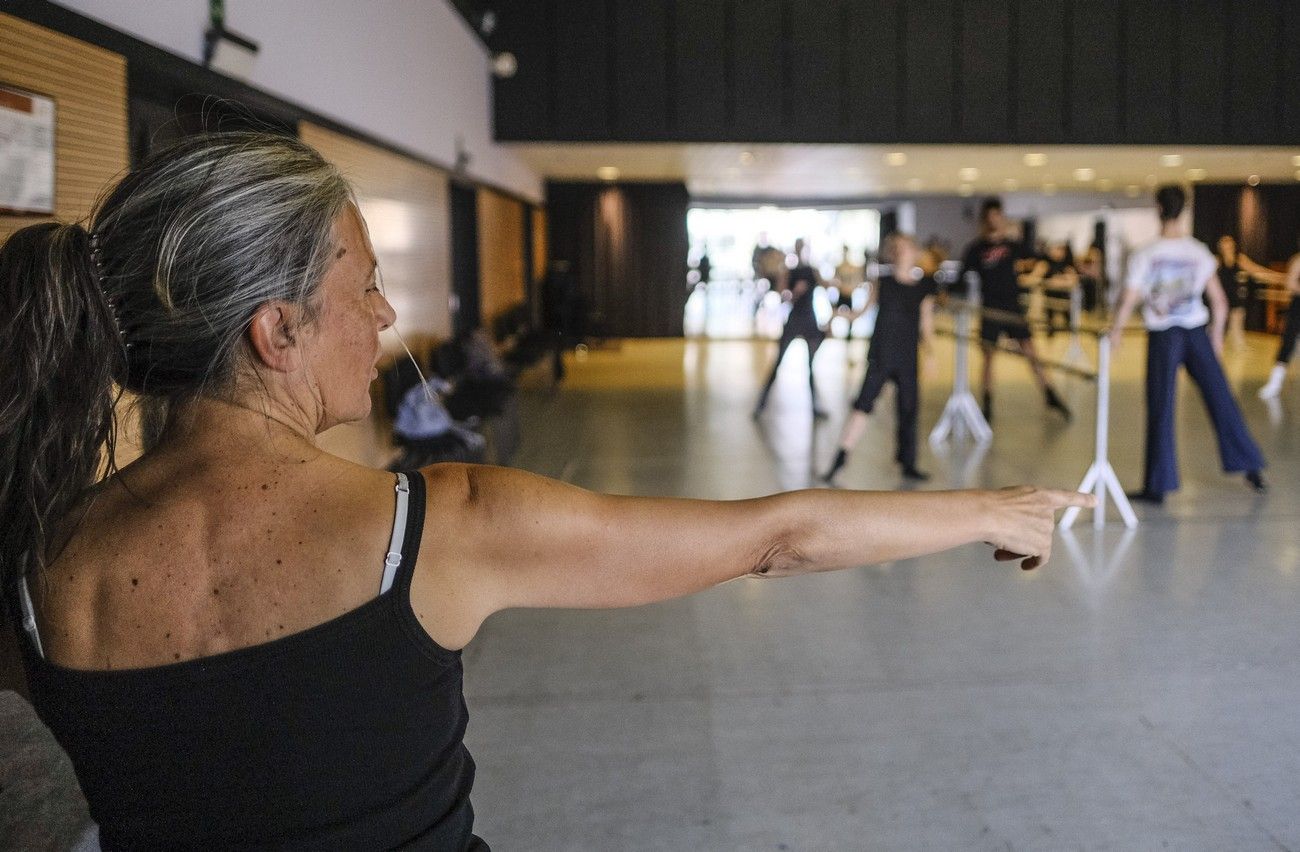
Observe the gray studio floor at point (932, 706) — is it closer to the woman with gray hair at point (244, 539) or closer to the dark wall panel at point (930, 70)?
the woman with gray hair at point (244, 539)

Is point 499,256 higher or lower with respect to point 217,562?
higher

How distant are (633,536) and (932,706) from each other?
9.64 ft

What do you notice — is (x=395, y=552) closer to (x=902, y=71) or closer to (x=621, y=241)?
(x=902, y=71)

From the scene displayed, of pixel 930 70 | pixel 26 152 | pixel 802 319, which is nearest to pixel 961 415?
pixel 802 319

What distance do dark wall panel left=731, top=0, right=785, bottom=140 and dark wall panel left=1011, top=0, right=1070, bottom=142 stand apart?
254cm

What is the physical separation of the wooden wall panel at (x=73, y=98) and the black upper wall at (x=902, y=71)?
8.75 meters

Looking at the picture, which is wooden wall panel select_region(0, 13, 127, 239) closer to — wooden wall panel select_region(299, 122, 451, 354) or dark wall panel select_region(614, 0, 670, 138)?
wooden wall panel select_region(299, 122, 451, 354)

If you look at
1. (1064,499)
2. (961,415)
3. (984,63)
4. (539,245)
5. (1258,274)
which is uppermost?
(984,63)

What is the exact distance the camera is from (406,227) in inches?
324

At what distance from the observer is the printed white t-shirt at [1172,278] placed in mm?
6457

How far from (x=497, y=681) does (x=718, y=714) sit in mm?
798

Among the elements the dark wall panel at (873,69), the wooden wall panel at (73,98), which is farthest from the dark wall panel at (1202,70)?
the wooden wall panel at (73,98)

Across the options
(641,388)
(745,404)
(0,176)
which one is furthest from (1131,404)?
(0,176)

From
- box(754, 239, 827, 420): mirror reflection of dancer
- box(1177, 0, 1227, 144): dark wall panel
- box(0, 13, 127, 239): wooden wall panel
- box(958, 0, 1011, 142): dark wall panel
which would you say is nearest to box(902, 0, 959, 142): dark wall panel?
box(958, 0, 1011, 142): dark wall panel
